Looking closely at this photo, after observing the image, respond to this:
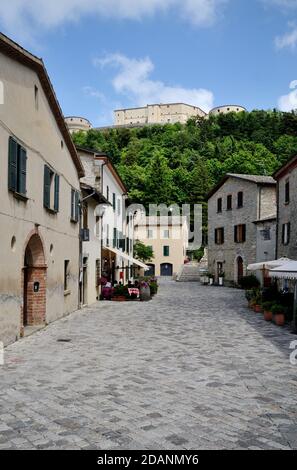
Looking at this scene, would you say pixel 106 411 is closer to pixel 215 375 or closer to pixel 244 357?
pixel 215 375

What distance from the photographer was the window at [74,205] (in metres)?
17.9

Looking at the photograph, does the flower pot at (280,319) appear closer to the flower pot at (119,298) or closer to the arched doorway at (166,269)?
the flower pot at (119,298)

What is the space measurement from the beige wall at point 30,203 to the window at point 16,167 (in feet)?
0.66

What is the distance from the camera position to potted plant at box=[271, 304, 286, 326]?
15.0m

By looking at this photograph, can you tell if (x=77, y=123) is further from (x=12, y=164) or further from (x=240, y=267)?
(x=12, y=164)

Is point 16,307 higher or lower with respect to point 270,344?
higher

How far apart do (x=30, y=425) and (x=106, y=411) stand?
1.08m

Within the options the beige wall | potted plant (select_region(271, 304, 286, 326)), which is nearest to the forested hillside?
A: potted plant (select_region(271, 304, 286, 326))

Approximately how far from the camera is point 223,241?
3997cm

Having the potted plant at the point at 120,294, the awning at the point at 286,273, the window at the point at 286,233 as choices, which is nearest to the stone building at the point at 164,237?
the window at the point at 286,233

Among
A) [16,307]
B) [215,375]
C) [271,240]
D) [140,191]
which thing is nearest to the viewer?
[215,375]

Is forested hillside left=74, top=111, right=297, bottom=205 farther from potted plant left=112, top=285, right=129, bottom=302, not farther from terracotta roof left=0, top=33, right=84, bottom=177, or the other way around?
terracotta roof left=0, top=33, right=84, bottom=177

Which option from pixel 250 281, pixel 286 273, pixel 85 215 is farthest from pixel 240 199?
pixel 286 273
